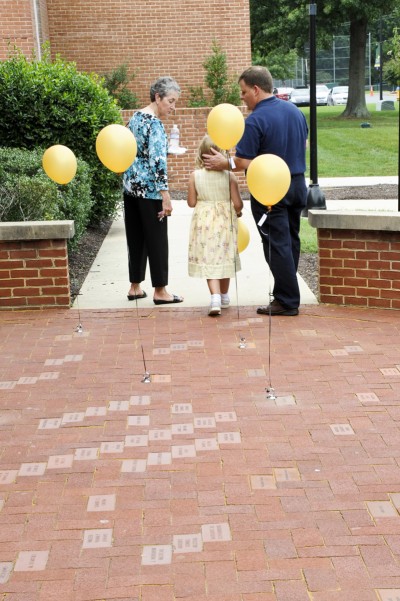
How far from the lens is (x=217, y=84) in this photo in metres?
20.1

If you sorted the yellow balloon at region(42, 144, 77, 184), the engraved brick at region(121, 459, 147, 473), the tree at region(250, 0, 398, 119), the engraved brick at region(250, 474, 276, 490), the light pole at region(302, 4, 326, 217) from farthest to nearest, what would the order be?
1. the tree at region(250, 0, 398, 119)
2. the light pole at region(302, 4, 326, 217)
3. the yellow balloon at region(42, 144, 77, 184)
4. the engraved brick at region(121, 459, 147, 473)
5. the engraved brick at region(250, 474, 276, 490)

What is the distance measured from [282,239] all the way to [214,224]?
568 millimetres

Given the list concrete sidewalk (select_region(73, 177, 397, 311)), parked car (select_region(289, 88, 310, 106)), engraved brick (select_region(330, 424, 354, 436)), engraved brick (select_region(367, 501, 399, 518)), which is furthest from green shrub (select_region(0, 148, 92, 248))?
parked car (select_region(289, 88, 310, 106))

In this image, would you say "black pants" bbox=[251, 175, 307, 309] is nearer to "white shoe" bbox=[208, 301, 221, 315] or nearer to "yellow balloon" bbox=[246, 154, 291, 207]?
"white shoe" bbox=[208, 301, 221, 315]

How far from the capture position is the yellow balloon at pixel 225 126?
6488 mm

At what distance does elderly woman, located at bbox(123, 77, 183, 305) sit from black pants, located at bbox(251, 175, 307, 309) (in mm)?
849

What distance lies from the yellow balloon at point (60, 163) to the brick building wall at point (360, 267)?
213cm

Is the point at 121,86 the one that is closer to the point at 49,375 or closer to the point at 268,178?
the point at 268,178

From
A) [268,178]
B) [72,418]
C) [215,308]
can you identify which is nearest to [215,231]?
[215,308]

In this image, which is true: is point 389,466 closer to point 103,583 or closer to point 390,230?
point 103,583

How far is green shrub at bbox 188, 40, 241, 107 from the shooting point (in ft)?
65.3

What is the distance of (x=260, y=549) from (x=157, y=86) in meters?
4.51

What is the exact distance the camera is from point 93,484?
4.42m

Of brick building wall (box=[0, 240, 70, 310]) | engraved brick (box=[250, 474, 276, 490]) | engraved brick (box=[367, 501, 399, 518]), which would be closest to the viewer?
engraved brick (box=[367, 501, 399, 518])
